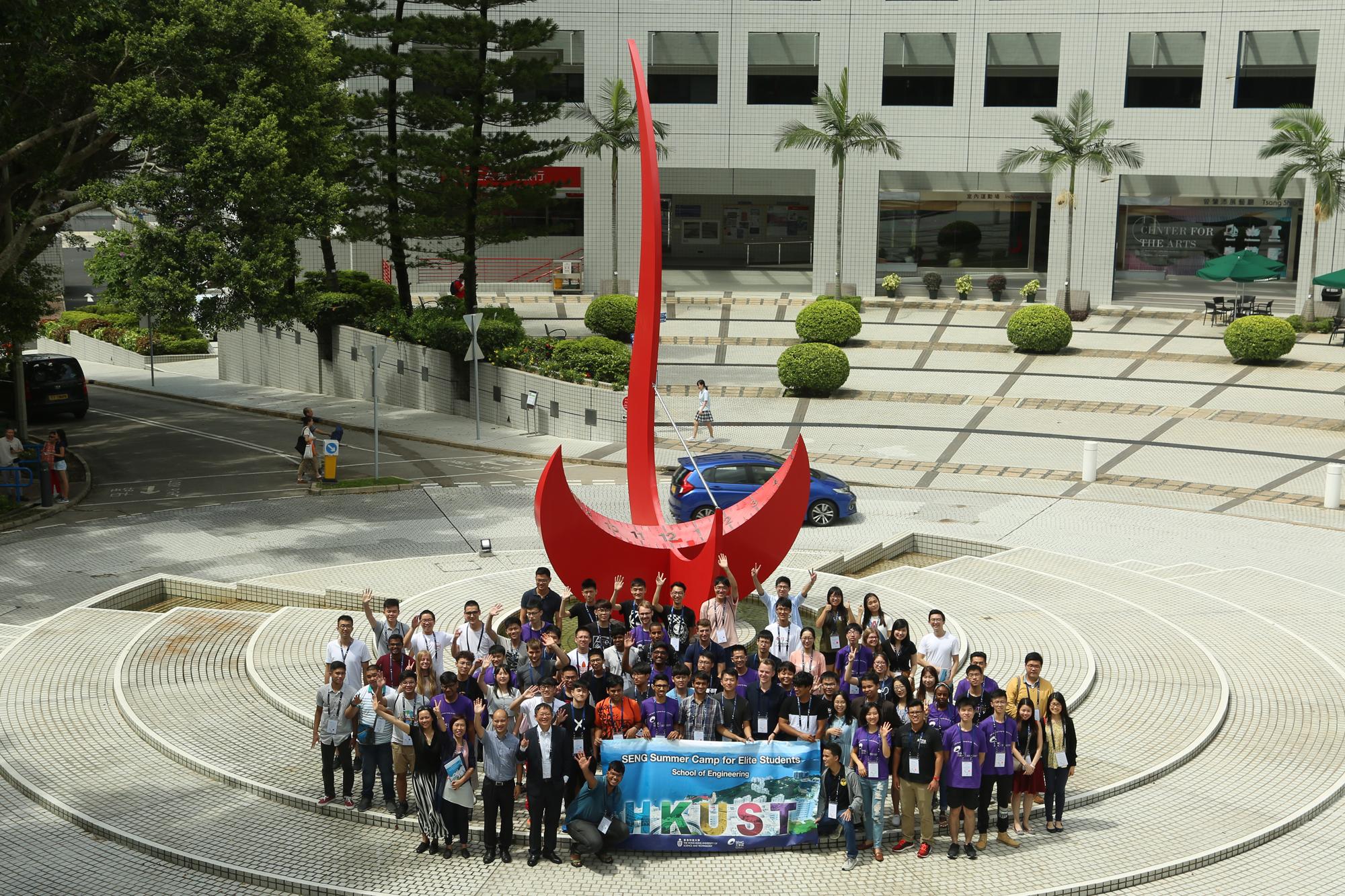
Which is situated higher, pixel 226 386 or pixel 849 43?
pixel 849 43

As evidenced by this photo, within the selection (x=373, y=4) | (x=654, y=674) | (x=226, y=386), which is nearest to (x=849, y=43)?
(x=373, y=4)

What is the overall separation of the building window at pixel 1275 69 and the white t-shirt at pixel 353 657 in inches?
1533

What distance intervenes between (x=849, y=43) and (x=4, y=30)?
30833mm

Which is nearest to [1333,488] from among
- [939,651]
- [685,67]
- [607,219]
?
[939,651]

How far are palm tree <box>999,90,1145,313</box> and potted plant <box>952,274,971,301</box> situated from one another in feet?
10.2

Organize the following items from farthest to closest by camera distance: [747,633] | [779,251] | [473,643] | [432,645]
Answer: [779,251] < [747,633] < [473,643] < [432,645]

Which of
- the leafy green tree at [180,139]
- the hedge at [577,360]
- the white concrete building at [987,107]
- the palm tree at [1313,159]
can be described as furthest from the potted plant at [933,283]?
the leafy green tree at [180,139]

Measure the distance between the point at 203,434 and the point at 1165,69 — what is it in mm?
31379

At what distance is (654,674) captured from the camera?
11812 millimetres

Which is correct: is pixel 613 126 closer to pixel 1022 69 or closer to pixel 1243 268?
pixel 1022 69

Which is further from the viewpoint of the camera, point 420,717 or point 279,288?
point 279,288

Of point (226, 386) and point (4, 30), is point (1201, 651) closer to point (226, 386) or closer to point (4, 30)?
point (4, 30)

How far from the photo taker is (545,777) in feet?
35.2

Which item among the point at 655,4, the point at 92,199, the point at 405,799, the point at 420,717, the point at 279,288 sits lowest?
the point at 405,799
